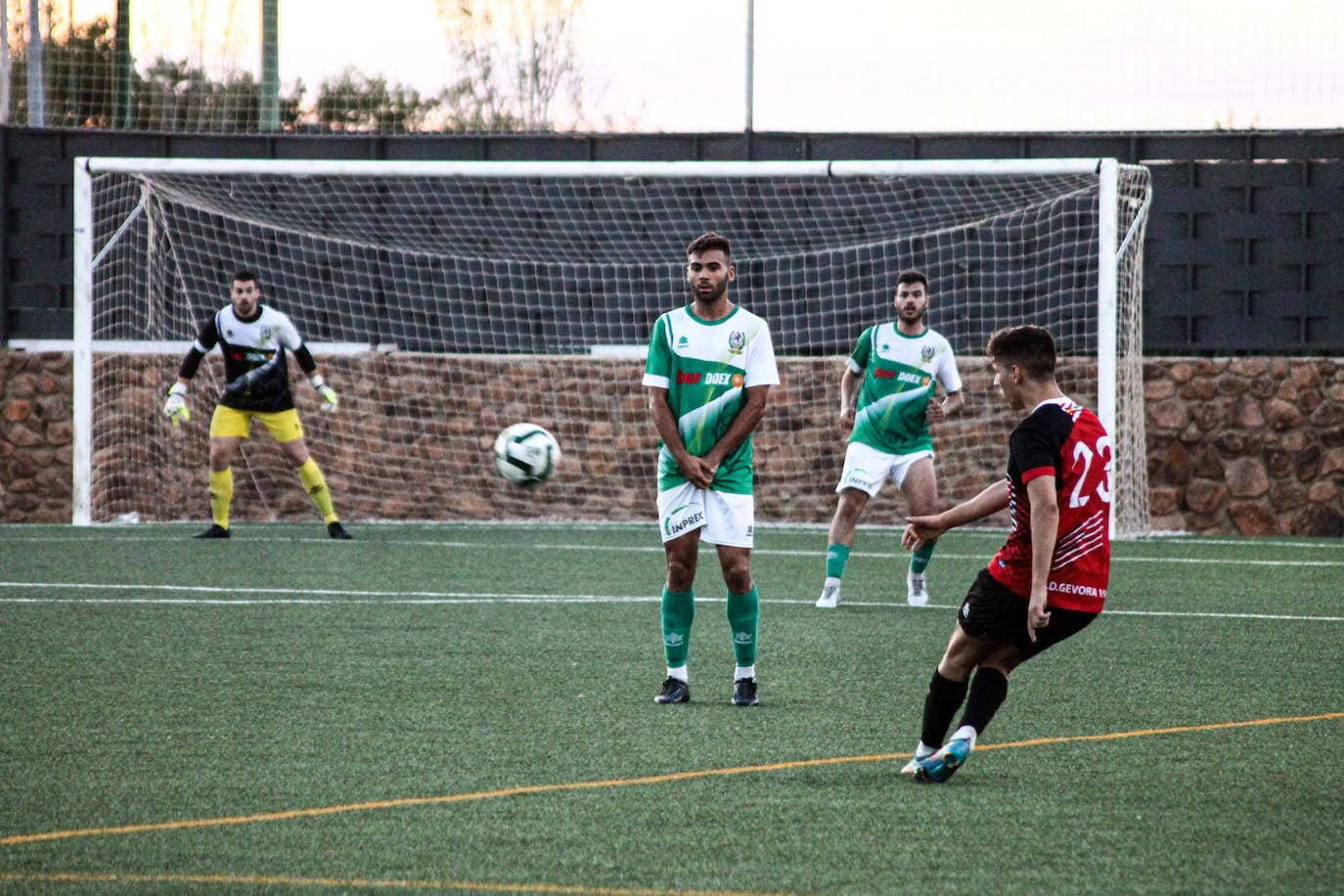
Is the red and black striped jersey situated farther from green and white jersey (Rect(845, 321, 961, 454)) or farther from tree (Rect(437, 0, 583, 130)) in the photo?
tree (Rect(437, 0, 583, 130))

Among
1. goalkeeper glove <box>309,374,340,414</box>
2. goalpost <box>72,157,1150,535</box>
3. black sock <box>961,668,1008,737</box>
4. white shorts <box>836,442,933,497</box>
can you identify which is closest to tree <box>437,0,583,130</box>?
goalpost <box>72,157,1150,535</box>

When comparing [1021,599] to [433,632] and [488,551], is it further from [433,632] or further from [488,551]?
[488,551]

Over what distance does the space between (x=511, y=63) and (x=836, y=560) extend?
9079mm

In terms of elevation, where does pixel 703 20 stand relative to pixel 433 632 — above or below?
above

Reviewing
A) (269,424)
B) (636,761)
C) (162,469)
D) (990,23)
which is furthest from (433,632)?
(990,23)

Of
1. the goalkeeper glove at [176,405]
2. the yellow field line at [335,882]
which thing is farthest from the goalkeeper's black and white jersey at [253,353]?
the yellow field line at [335,882]

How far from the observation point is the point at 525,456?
9180mm

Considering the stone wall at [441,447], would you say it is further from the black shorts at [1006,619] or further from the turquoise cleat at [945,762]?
the turquoise cleat at [945,762]

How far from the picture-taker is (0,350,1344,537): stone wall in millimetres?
15523

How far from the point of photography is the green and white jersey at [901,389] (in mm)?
10055

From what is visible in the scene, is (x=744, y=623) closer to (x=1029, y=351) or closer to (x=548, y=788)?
(x=548, y=788)

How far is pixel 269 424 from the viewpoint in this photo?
527 inches

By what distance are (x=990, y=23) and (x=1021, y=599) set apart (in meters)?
11.9

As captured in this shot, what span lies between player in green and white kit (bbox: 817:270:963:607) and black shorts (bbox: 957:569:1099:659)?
4.93 metres
